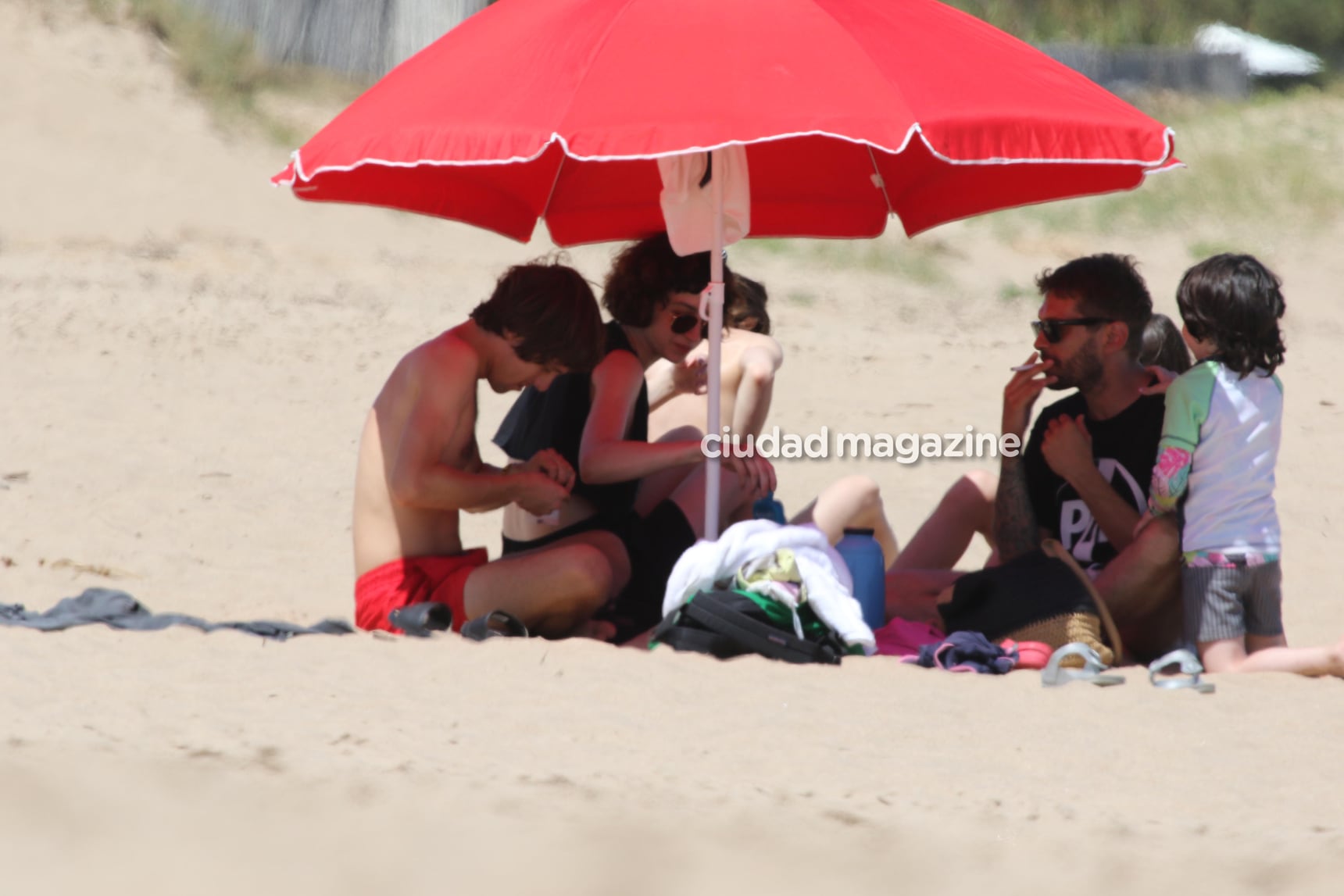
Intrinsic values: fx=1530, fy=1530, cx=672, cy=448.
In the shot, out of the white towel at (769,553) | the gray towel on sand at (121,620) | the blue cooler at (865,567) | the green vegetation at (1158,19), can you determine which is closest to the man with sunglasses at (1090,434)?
the blue cooler at (865,567)

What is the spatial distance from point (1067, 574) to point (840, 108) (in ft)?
4.94

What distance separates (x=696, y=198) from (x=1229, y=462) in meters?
1.56

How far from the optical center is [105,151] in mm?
12812

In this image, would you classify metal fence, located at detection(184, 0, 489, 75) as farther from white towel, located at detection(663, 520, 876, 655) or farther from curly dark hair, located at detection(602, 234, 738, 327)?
white towel, located at detection(663, 520, 876, 655)

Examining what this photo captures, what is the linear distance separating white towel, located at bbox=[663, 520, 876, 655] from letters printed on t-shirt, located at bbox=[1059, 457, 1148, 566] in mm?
823

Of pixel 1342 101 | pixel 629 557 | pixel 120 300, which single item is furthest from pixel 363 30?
pixel 629 557

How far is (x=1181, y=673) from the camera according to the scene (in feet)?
13.1

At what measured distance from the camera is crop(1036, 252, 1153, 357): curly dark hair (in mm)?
4477

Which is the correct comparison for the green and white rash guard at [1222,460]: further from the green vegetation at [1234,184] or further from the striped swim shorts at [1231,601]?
the green vegetation at [1234,184]

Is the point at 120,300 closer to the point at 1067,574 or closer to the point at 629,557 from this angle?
the point at 629,557

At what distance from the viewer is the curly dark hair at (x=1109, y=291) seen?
4.48 metres

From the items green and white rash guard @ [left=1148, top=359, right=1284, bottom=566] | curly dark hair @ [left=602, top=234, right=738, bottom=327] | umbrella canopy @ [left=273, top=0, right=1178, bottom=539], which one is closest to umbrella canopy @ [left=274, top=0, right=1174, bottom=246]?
umbrella canopy @ [left=273, top=0, right=1178, bottom=539]

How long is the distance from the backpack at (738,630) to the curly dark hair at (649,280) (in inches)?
38.7

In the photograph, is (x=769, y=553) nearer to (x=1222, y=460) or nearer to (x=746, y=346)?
(x=1222, y=460)
